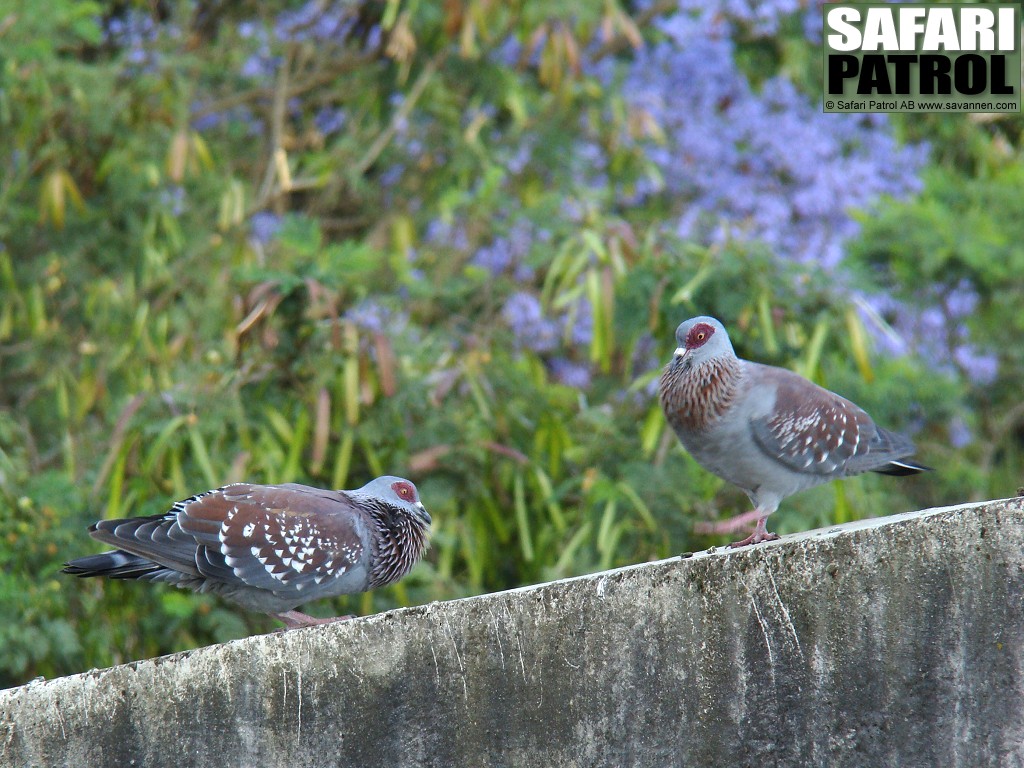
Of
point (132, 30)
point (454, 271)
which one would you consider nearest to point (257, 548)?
point (454, 271)

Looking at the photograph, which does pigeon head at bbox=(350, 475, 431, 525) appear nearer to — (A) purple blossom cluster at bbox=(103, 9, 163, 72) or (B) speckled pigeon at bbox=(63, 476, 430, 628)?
(B) speckled pigeon at bbox=(63, 476, 430, 628)

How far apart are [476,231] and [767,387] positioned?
3.04 metres

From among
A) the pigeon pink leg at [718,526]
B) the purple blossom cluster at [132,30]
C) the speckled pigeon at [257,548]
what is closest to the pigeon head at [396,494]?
the speckled pigeon at [257,548]

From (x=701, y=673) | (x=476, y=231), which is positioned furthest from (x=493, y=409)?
(x=701, y=673)

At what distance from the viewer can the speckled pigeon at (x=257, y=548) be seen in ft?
11.2

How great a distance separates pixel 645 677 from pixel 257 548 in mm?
1346

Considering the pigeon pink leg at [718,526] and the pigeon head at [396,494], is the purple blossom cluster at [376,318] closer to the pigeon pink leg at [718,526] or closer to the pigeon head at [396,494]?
the pigeon head at [396,494]

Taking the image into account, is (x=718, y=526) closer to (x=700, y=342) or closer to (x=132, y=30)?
(x=700, y=342)

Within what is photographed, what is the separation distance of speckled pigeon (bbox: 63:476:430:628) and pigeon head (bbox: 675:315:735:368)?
3.32ft

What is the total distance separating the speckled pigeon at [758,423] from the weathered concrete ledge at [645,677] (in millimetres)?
970

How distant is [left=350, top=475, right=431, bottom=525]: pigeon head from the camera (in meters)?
3.88

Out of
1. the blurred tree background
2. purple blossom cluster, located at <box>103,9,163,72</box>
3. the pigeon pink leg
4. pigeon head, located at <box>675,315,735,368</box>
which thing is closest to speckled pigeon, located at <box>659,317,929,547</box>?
pigeon head, located at <box>675,315,735,368</box>

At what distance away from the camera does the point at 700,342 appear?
145 inches

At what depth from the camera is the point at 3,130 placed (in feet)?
21.3
